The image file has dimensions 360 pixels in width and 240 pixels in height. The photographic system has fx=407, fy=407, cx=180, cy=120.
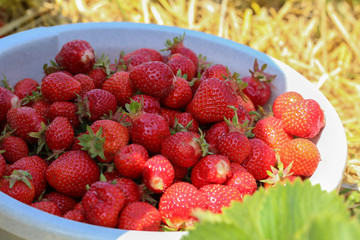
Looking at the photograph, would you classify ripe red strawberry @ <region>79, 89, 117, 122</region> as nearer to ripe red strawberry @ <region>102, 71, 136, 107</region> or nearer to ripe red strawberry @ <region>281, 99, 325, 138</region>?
ripe red strawberry @ <region>102, 71, 136, 107</region>

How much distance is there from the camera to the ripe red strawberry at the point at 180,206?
0.83m

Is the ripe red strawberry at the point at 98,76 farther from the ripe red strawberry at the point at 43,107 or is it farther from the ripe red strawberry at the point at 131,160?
the ripe red strawberry at the point at 131,160

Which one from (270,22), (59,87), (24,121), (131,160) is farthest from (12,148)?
(270,22)

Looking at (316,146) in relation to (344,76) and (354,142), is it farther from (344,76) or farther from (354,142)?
(344,76)

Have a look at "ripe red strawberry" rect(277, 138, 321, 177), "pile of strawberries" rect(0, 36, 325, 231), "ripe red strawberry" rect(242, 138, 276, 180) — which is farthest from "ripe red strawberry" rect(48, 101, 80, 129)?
"ripe red strawberry" rect(277, 138, 321, 177)

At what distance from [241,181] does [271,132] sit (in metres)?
0.23

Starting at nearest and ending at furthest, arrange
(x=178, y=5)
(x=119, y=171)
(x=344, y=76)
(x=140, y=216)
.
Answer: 1. (x=140, y=216)
2. (x=119, y=171)
3. (x=344, y=76)
4. (x=178, y=5)

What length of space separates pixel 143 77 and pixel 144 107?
8 centimetres

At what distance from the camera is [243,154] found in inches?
38.0

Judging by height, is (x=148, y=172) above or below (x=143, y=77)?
below

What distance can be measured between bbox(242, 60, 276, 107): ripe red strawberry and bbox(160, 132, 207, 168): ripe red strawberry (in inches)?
14.0

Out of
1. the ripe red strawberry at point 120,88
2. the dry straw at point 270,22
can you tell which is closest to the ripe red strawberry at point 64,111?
the ripe red strawberry at point 120,88

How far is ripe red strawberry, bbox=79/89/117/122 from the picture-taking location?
3.34 feet

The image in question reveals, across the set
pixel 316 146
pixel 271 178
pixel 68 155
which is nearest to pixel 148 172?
pixel 68 155
